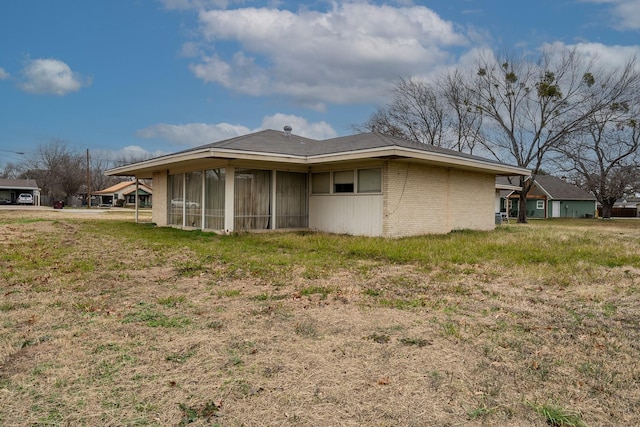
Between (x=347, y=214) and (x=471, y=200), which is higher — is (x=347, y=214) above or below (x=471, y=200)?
below

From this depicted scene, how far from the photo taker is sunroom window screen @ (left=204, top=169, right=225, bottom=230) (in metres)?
13.4

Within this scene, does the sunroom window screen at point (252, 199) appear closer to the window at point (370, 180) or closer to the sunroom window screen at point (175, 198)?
the window at point (370, 180)

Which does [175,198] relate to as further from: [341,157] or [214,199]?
[341,157]

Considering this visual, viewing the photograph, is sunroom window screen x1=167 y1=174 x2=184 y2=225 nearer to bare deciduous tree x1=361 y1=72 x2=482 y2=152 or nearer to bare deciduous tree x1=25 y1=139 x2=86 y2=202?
bare deciduous tree x1=361 y1=72 x2=482 y2=152

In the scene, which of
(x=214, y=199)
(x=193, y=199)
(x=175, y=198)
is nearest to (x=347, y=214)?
(x=214, y=199)

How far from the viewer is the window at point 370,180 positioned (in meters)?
12.4

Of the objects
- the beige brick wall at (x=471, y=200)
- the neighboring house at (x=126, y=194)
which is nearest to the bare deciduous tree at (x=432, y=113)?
the beige brick wall at (x=471, y=200)

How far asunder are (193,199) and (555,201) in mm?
38531

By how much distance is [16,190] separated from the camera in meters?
55.0

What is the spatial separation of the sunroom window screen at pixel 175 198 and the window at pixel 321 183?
16.9 ft

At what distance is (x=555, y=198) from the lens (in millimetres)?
40781

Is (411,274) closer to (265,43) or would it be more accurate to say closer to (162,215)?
(265,43)

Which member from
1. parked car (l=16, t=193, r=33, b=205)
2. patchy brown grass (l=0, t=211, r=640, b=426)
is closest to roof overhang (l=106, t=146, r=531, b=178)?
patchy brown grass (l=0, t=211, r=640, b=426)

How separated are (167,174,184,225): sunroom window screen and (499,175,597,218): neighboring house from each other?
34.1 meters
